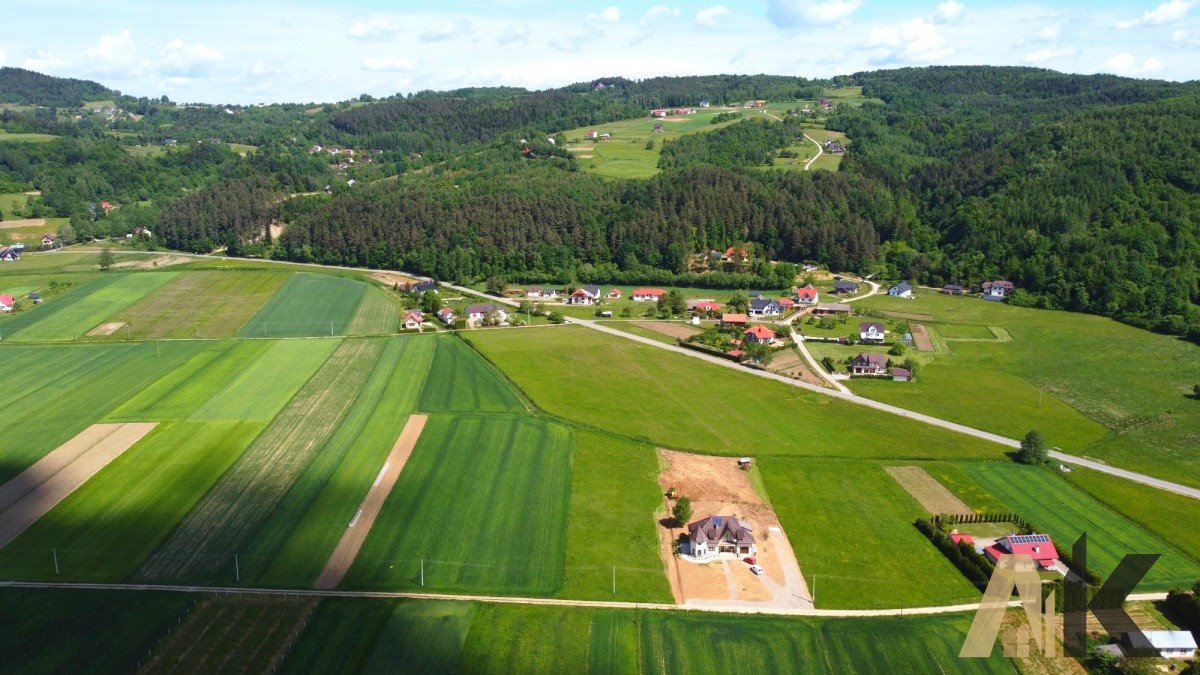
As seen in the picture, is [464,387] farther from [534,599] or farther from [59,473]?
[534,599]

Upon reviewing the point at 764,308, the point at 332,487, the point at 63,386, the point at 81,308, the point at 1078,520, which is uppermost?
the point at 81,308

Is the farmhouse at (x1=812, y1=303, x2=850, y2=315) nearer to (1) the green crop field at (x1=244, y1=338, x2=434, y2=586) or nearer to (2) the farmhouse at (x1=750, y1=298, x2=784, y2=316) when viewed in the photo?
(2) the farmhouse at (x1=750, y1=298, x2=784, y2=316)

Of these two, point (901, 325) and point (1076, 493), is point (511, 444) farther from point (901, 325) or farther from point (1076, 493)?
point (901, 325)

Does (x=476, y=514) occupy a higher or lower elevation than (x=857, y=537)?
higher

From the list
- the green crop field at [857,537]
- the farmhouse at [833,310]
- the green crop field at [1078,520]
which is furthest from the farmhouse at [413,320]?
the green crop field at [1078,520]

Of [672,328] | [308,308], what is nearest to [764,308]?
[672,328]
